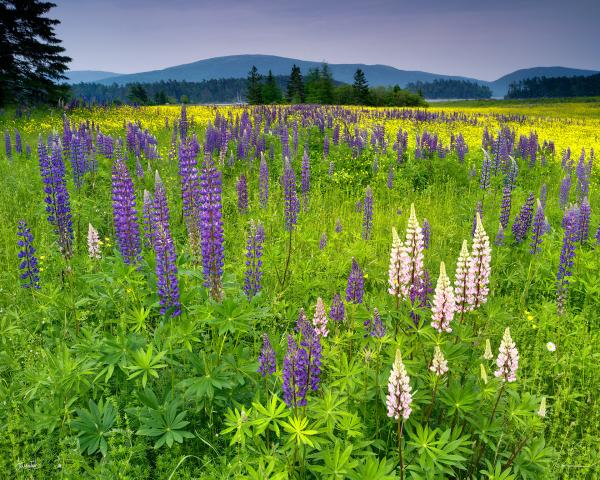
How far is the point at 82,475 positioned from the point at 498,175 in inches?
368

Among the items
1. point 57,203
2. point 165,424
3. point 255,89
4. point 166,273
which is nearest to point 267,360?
point 165,424

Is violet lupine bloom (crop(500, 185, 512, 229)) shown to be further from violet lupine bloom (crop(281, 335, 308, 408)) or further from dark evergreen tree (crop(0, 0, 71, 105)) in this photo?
dark evergreen tree (crop(0, 0, 71, 105))

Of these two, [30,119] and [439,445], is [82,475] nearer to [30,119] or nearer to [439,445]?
[439,445]

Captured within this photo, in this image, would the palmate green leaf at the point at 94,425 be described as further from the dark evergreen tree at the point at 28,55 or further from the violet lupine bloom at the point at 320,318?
the dark evergreen tree at the point at 28,55

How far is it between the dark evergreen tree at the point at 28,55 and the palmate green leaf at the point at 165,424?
22.5 meters

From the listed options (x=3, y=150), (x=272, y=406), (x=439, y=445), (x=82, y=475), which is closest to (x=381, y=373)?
(x=439, y=445)

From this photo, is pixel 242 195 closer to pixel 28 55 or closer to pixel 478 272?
pixel 478 272

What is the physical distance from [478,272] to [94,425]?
275 centimetres

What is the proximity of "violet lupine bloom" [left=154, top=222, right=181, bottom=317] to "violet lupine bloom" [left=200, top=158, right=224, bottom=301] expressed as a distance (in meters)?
0.25

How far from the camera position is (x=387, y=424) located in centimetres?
296

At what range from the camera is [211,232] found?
3.58 m

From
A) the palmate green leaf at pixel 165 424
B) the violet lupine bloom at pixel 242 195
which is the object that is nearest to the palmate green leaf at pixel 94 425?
the palmate green leaf at pixel 165 424

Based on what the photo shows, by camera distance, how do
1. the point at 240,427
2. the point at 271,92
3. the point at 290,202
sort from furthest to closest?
the point at 271,92 < the point at 290,202 < the point at 240,427

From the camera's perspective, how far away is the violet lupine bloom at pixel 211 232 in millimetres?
3449
